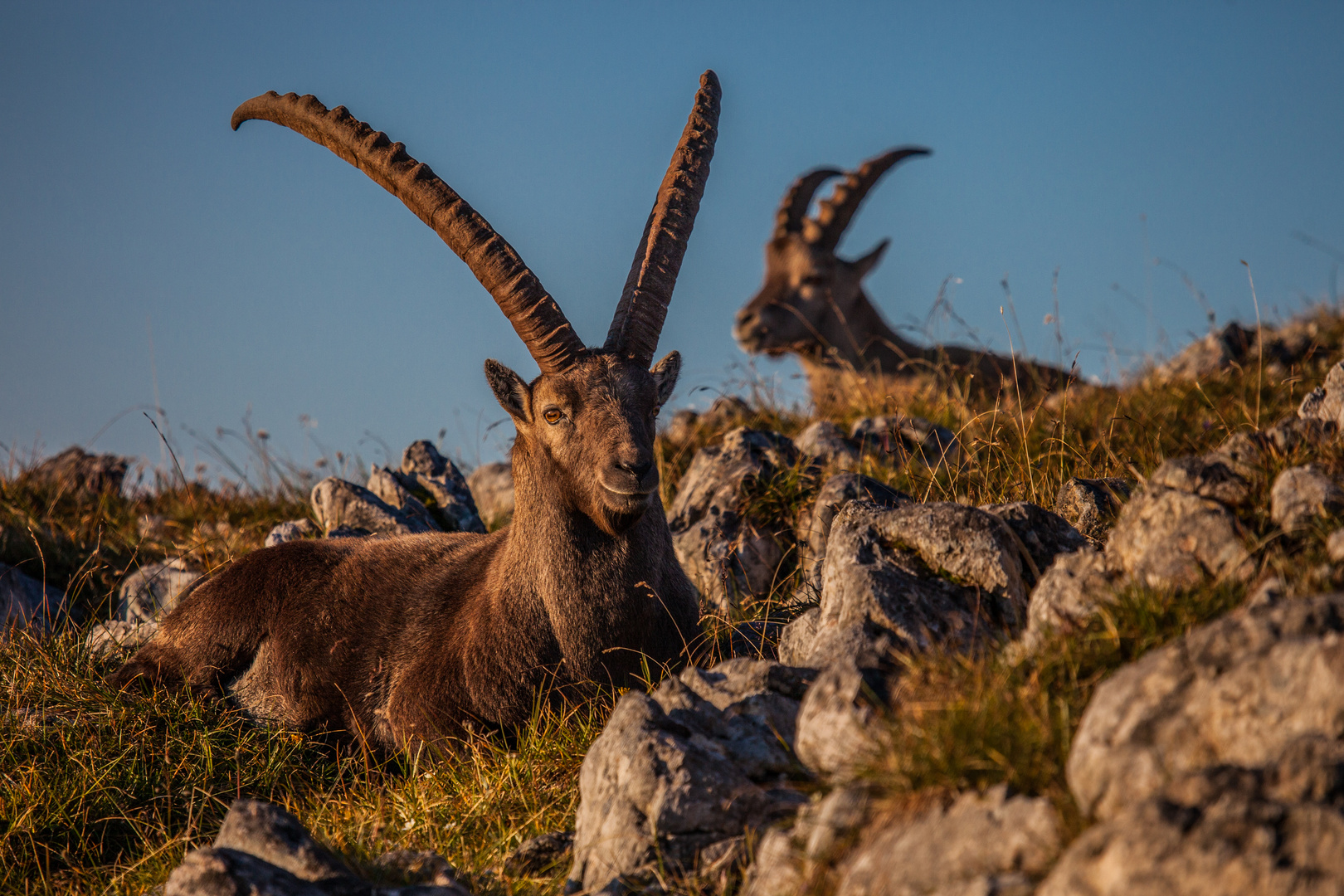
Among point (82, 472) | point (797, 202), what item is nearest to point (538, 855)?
point (82, 472)

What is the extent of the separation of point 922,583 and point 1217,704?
5.46 feet

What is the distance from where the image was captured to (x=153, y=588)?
8.36 metres

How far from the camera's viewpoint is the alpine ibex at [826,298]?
14.4 metres

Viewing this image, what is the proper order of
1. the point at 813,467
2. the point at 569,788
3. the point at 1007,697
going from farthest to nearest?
the point at 813,467 → the point at 569,788 → the point at 1007,697

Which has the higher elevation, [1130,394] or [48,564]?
[1130,394]

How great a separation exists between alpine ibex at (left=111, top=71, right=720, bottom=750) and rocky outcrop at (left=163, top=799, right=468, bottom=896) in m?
1.76

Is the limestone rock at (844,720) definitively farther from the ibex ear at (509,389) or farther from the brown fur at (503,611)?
the ibex ear at (509,389)

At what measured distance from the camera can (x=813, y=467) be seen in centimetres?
798

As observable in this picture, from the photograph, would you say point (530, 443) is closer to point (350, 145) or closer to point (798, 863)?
point (350, 145)

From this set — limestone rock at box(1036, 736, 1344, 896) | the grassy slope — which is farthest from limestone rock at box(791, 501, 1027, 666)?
limestone rock at box(1036, 736, 1344, 896)

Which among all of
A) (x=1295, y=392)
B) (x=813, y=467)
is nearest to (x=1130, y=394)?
(x=1295, y=392)

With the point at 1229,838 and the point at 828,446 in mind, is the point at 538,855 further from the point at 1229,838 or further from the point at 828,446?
the point at 828,446

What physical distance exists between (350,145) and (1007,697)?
463 cm

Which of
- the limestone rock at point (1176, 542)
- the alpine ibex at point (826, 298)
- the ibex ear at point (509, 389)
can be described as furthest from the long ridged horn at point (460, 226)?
the alpine ibex at point (826, 298)
